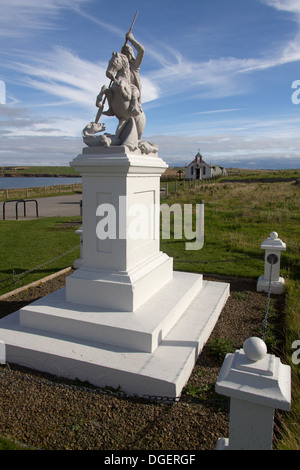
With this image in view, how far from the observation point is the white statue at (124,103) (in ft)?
17.2

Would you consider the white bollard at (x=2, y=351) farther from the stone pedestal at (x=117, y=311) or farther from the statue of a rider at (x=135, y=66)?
the statue of a rider at (x=135, y=66)

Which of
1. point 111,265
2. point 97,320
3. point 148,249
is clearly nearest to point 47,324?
point 97,320

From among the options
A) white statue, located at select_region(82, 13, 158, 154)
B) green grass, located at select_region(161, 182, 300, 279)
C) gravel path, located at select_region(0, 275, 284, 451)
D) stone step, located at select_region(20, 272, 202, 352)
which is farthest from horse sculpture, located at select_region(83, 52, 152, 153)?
green grass, located at select_region(161, 182, 300, 279)

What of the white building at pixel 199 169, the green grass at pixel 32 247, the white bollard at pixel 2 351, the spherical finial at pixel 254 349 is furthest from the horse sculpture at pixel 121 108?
the white building at pixel 199 169

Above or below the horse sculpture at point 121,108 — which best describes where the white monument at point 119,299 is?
below

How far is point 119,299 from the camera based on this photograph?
4.95m

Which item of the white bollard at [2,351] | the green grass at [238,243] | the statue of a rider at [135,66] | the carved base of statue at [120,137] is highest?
the statue of a rider at [135,66]

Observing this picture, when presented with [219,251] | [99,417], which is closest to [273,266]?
[219,251]

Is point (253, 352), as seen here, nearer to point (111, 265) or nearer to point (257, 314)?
point (111, 265)

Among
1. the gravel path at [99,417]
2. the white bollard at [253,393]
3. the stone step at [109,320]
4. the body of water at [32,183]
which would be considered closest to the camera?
the white bollard at [253,393]

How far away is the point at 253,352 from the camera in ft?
8.01

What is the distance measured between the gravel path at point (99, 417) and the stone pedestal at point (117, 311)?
227 millimetres

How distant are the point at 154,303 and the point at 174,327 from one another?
47cm

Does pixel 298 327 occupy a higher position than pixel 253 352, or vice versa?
pixel 253 352
